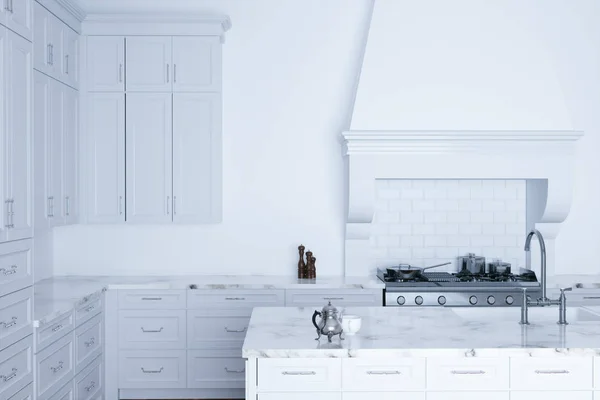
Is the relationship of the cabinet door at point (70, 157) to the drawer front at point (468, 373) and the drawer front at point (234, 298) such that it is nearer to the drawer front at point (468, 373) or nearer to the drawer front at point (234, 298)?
the drawer front at point (234, 298)

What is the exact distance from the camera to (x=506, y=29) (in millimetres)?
5246

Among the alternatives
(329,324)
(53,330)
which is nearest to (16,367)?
(53,330)

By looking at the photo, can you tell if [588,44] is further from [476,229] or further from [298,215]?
[298,215]

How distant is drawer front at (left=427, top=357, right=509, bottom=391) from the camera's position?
9.59ft

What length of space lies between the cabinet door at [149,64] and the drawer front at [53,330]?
194cm

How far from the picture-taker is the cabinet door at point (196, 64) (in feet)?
17.3

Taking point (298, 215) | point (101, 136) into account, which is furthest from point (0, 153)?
A: point (298, 215)

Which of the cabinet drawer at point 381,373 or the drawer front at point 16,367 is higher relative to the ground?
the cabinet drawer at point 381,373

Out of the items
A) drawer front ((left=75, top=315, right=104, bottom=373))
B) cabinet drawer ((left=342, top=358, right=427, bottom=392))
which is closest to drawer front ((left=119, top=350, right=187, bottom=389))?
drawer front ((left=75, top=315, right=104, bottom=373))

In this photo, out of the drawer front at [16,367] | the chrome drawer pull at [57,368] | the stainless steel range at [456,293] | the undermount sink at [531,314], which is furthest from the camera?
the stainless steel range at [456,293]

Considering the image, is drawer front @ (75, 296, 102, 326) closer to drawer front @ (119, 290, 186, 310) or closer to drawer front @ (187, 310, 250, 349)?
drawer front @ (119, 290, 186, 310)

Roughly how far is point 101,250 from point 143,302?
0.87 meters

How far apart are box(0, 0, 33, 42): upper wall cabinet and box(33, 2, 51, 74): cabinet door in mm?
739

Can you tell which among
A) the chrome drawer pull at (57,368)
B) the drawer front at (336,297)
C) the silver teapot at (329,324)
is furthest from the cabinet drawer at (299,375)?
the drawer front at (336,297)
